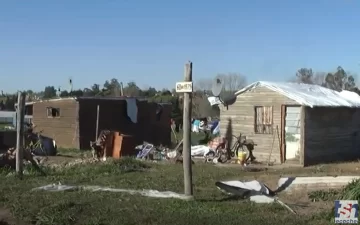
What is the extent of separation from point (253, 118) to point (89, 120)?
35.1ft

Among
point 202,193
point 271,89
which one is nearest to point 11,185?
point 202,193

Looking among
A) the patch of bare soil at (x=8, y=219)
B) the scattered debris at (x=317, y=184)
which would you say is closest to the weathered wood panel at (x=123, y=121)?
the scattered debris at (x=317, y=184)

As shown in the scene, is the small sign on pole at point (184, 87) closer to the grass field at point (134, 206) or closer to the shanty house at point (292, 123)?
the grass field at point (134, 206)

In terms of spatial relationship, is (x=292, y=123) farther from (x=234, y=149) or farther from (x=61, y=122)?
(x=61, y=122)

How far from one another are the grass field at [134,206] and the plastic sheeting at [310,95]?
8.14m

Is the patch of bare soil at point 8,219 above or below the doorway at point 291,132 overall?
below

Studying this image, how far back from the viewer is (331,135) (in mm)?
25766

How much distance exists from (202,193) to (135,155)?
1234cm

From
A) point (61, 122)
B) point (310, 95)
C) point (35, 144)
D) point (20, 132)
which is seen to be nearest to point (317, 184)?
point (20, 132)

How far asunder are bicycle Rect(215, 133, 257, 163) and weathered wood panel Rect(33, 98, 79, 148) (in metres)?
10.2

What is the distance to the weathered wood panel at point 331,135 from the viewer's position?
79.5 ft

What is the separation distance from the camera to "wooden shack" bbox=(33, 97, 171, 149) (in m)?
32.1

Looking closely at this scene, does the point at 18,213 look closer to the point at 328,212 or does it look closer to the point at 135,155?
the point at 328,212

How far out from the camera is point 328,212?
10.7 metres
